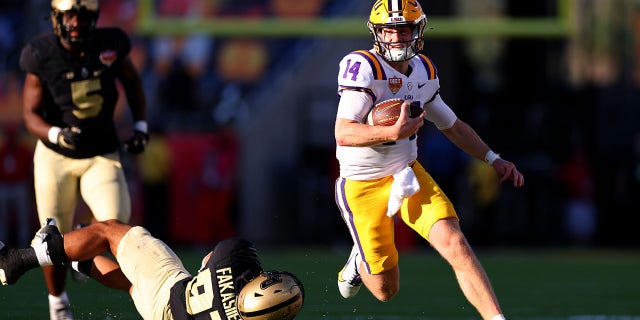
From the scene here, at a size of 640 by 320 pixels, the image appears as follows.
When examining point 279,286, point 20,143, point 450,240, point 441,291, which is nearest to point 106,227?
point 279,286

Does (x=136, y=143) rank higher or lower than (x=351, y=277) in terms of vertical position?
higher

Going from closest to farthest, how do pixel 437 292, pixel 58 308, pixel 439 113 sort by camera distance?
pixel 439 113, pixel 58 308, pixel 437 292

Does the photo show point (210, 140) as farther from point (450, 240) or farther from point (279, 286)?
point (279, 286)

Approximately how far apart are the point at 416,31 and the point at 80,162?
2.09 m

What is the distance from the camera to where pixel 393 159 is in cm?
635

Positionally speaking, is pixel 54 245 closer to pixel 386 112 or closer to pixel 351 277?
pixel 386 112

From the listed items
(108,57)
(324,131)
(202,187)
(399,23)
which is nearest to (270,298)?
(399,23)

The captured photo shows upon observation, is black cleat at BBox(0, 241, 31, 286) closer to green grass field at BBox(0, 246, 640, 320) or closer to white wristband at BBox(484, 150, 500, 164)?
green grass field at BBox(0, 246, 640, 320)

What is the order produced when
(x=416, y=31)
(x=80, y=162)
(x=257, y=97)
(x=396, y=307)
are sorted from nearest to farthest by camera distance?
(x=416, y=31) → (x=80, y=162) → (x=396, y=307) → (x=257, y=97)

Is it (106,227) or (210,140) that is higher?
(106,227)

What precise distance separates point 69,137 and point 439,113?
6.54ft

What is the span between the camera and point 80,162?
274 inches

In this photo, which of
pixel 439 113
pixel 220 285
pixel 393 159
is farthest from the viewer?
pixel 439 113

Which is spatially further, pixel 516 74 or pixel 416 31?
pixel 516 74
